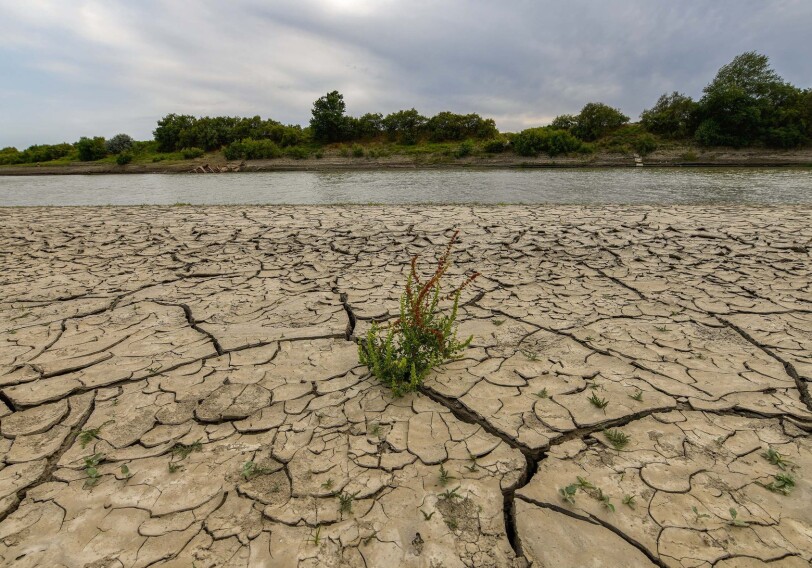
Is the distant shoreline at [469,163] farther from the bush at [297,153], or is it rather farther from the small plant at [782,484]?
the small plant at [782,484]

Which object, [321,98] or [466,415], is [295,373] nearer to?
[466,415]

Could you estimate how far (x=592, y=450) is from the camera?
5.51 feet

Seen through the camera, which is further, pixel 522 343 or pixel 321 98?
pixel 321 98

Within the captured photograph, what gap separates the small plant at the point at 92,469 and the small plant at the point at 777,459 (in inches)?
106

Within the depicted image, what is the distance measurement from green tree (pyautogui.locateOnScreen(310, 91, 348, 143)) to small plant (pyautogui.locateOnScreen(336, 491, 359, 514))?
43602 millimetres

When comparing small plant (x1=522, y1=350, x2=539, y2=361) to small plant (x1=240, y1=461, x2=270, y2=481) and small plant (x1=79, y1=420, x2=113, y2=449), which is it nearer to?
small plant (x1=240, y1=461, x2=270, y2=481)

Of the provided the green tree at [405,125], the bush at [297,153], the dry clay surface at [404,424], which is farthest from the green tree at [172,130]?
the dry clay surface at [404,424]

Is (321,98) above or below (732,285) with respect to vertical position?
above

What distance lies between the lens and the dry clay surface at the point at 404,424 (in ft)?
4.32

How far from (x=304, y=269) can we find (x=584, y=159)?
1171 inches

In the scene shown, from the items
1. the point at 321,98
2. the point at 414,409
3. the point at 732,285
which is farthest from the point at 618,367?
the point at 321,98

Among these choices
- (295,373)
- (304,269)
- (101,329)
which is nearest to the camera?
(295,373)

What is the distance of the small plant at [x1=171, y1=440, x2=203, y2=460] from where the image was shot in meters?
1.67

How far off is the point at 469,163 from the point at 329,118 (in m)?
18.1
